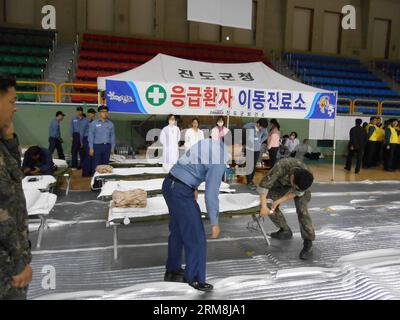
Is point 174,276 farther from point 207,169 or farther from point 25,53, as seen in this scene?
point 25,53

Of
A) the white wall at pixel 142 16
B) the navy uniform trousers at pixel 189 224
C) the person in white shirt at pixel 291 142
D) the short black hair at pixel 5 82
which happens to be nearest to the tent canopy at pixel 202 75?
the person in white shirt at pixel 291 142

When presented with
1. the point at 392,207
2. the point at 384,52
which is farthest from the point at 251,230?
the point at 384,52

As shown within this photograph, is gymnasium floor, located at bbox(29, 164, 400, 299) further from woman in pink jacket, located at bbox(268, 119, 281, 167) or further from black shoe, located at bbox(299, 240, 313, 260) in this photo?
woman in pink jacket, located at bbox(268, 119, 281, 167)

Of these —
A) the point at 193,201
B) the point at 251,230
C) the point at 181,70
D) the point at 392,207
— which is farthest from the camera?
the point at 181,70

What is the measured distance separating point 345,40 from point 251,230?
17539mm

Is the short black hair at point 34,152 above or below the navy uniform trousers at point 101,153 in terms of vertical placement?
above

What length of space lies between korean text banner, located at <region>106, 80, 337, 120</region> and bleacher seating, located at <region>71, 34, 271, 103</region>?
658 centimetres

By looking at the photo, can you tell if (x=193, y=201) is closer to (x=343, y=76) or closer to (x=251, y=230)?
(x=251, y=230)

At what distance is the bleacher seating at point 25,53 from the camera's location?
1251 centimetres

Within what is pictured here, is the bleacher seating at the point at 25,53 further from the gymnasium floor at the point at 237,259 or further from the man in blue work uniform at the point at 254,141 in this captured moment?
the gymnasium floor at the point at 237,259

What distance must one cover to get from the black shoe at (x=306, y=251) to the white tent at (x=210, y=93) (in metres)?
3.60

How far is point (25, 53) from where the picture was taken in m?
13.6

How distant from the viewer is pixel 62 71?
13.5 meters

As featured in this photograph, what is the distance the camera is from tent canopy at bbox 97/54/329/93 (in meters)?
6.89
